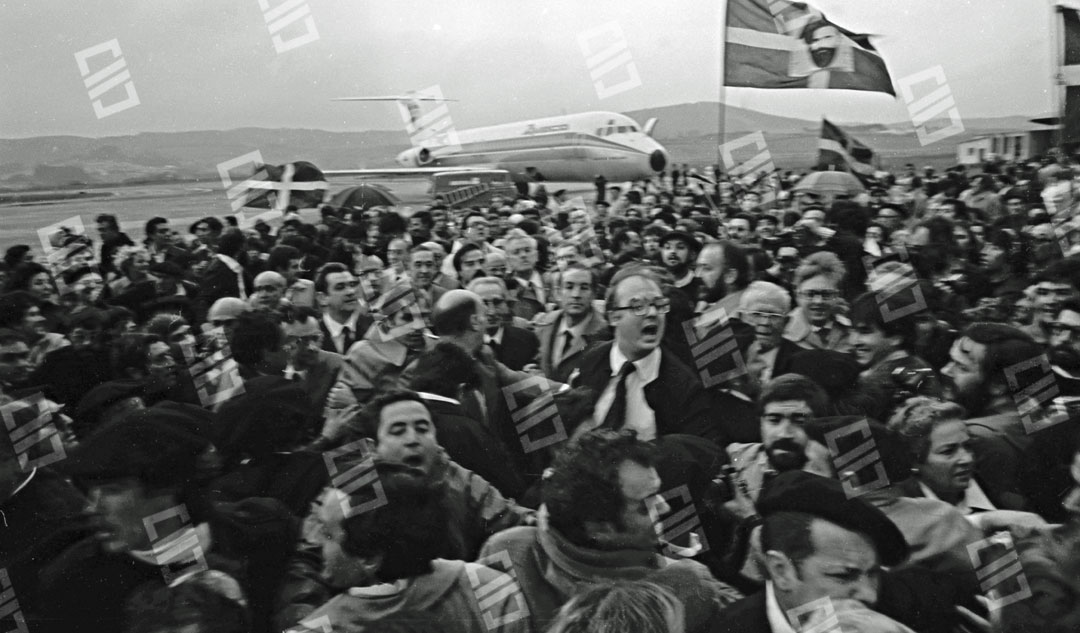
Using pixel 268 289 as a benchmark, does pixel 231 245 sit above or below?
above

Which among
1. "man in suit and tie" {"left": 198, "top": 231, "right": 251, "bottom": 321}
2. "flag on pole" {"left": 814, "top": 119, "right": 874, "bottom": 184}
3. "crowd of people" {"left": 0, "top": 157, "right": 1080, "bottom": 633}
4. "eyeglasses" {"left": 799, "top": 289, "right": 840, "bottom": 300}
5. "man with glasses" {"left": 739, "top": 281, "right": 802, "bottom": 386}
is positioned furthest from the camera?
"flag on pole" {"left": 814, "top": 119, "right": 874, "bottom": 184}

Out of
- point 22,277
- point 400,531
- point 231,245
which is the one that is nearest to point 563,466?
point 400,531

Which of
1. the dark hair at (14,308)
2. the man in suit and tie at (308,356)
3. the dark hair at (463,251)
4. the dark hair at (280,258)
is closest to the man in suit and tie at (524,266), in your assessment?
the dark hair at (463,251)

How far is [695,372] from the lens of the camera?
136 inches

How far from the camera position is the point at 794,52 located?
787 cm

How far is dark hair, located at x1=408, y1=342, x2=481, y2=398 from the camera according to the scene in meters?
3.36

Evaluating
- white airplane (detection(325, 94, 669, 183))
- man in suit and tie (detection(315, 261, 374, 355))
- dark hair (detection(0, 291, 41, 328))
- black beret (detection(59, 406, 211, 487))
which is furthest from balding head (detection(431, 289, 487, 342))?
white airplane (detection(325, 94, 669, 183))

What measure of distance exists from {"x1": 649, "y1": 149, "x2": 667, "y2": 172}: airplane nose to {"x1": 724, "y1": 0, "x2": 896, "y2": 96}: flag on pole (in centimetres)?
1846

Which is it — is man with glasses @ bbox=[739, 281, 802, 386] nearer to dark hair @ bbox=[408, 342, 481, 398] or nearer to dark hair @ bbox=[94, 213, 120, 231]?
dark hair @ bbox=[408, 342, 481, 398]

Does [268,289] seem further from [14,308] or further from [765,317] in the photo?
[765,317]

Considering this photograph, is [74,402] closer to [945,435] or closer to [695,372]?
[695,372]

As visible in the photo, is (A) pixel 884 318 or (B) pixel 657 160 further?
(B) pixel 657 160

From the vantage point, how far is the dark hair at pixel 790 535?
2154 mm

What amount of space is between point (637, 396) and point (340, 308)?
196 cm
